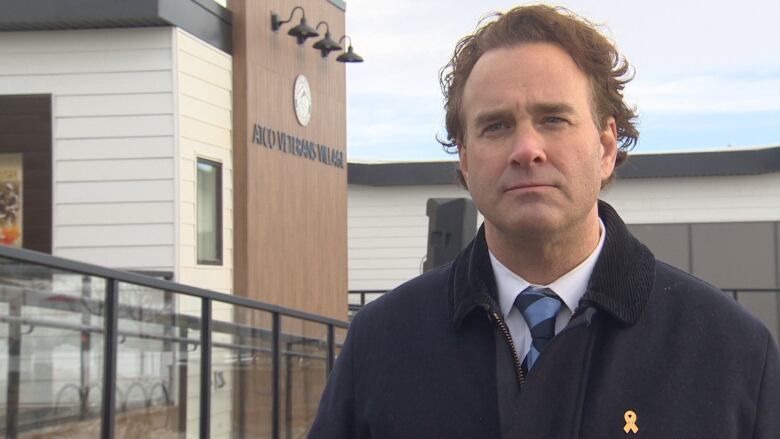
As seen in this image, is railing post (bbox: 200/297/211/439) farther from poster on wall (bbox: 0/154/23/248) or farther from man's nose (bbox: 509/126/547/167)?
man's nose (bbox: 509/126/547/167)

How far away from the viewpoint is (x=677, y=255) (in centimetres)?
2489

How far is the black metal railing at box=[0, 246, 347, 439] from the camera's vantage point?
5.45 m

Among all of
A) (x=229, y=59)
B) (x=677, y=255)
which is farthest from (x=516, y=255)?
(x=677, y=255)

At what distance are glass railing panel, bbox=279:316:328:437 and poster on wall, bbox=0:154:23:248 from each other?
354cm

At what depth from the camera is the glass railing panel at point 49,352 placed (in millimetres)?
5332

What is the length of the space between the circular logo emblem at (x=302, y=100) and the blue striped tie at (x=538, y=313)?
41.1ft

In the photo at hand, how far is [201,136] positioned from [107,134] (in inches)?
37.4

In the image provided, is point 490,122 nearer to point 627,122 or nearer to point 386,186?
point 627,122

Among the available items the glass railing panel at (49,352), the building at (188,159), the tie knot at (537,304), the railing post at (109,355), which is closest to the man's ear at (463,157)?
the tie knot at (537,304)

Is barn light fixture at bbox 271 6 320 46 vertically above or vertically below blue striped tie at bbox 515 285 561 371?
above

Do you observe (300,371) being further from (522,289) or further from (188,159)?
(522,289)

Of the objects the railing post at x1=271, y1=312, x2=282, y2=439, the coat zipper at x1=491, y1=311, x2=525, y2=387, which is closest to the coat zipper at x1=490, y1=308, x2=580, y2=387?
the coat zipper at x1=491, y1=311, x2=525, y2=387

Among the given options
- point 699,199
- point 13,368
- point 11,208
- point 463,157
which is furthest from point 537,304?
point 699,199

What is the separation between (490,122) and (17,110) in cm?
1041
